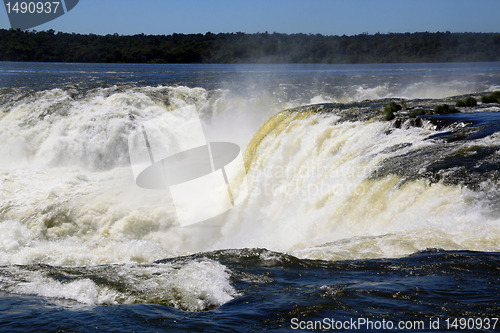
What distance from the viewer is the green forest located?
5584 centimetres

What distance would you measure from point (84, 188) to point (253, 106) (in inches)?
348

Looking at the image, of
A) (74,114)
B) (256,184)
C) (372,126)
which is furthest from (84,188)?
(372,126)

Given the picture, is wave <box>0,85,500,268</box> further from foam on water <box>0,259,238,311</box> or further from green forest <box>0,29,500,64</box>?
green forest <box>0,29,500,64</box>

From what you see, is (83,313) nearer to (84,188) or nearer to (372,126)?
(372,126)

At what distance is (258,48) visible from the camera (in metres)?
58.9

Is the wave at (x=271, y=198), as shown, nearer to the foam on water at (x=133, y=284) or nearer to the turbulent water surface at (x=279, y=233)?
the turbulent water surface at (x=279, y=233)

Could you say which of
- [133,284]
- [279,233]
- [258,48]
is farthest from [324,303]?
[258,48]

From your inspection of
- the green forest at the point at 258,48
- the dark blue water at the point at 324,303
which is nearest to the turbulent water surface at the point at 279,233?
the dark blue water at the point at 324,303

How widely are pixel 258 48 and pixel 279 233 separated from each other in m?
53.2

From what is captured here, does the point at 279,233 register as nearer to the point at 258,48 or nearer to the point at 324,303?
the point at 324,303

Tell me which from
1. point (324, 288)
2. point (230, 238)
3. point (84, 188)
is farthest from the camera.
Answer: point (84, 188)

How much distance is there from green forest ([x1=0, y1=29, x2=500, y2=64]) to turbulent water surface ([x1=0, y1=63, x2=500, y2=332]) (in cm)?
4606

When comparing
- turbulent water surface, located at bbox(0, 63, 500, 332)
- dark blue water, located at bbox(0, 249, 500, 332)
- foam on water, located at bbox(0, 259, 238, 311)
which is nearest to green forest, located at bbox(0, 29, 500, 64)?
turbulent water surface, located at bbox(0, 63, 500, 332)

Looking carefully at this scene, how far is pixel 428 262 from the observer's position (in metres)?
4.87
